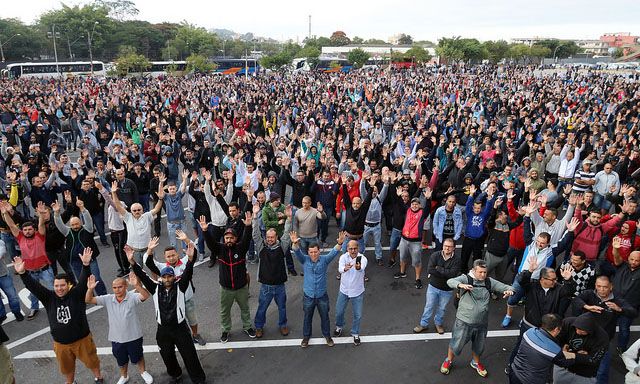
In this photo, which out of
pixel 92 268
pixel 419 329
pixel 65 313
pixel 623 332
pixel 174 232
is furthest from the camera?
pixel 174 232

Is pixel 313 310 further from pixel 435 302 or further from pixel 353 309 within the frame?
pixel 435 302

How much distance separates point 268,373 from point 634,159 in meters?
10.2

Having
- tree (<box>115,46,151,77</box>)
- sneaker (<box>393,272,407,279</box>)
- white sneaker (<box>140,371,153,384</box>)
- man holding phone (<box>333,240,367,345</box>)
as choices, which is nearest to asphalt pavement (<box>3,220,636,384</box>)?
white sneaker (<box>140,371,153,384</box>)

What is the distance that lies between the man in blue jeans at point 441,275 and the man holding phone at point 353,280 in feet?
3.22

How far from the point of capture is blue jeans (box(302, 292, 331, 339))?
18.1 feet

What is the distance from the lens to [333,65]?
63.2 m

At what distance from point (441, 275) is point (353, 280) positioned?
1.20m

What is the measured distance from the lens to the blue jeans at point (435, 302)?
5773 mm

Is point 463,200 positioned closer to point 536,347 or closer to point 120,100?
point 536,347

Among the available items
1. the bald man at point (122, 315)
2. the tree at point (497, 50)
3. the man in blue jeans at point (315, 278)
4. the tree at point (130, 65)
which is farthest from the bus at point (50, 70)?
the tree at point (497, 50)

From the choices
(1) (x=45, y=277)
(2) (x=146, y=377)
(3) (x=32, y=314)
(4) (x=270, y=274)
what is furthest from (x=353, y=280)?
(3) (x=32, y=314)

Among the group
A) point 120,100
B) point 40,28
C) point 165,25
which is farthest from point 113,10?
point 120,100

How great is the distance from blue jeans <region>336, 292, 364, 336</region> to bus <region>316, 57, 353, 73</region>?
59.6 metres

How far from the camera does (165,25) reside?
96375 mm
